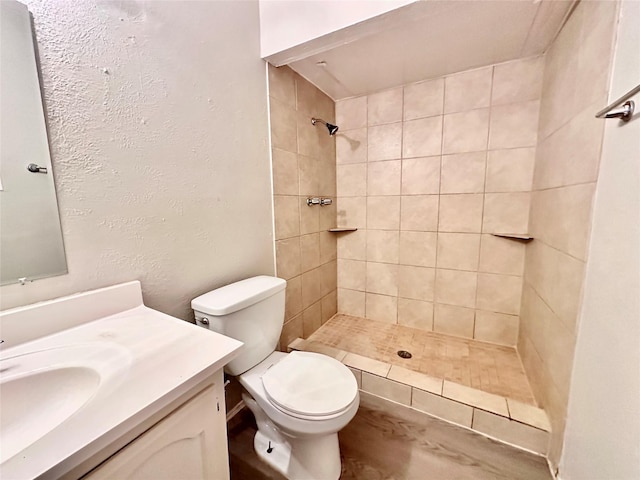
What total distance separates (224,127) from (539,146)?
1.76 metres

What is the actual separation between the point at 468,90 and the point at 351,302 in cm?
178

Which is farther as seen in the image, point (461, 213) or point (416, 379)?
point (461, 213)

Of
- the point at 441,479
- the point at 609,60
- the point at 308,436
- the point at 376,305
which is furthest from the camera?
the point at 376,305

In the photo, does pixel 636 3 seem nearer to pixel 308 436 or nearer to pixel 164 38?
pixel 164 38

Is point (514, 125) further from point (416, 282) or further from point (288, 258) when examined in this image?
point (288, 258)

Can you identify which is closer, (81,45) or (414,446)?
(81,45)

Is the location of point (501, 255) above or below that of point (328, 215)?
below

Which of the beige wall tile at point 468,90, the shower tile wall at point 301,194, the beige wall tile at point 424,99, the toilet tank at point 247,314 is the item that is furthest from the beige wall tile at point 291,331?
the beige wall tile at point 468,90

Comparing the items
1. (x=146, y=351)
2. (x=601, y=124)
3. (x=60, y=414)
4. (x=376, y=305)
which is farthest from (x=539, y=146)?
(x=60, y=414)

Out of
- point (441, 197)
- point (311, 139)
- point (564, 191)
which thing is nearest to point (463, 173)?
point (441, 197)

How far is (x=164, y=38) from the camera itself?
993mm

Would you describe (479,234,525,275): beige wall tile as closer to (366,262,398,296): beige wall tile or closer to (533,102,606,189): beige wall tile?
(533,102,606,189): beige wall tile

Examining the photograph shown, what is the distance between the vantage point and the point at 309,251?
1.89 meters

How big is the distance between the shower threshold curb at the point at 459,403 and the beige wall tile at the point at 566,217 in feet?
2.60
